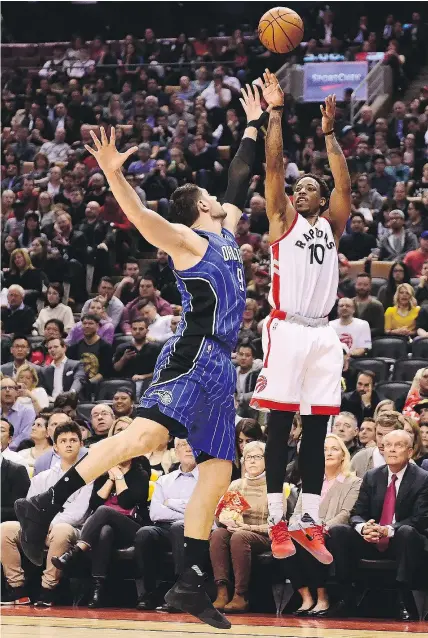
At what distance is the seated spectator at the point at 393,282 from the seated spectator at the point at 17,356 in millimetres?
3890

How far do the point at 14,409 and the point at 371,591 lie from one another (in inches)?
171

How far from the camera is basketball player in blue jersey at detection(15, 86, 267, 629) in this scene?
238 inches

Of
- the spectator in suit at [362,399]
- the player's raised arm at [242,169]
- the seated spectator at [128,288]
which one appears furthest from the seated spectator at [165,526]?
the seated spectator at [128,288]

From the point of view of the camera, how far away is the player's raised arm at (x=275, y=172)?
6.66 metres

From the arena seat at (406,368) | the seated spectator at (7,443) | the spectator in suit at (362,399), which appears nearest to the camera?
the seated spectator at (7,443)

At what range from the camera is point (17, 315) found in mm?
14664

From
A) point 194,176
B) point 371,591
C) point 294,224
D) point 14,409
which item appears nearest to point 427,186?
point 194,176

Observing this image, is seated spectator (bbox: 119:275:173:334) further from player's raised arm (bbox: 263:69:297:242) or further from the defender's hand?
the defender's hand

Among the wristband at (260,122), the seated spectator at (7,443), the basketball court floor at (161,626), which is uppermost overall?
the wristband at (260,122)

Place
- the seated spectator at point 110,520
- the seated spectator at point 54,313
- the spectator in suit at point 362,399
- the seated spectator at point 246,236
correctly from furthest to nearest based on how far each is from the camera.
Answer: the seated spectator at point 246,236
the seated spectator at point 54,313
the spectator in suit at point 362,399
the seated spectator at point 110,520

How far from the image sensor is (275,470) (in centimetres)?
675

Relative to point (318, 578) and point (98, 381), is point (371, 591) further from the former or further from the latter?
point (98, 381)

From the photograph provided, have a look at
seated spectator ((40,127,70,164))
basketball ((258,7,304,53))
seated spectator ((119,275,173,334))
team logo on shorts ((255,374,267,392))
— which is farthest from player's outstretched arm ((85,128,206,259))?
seated spectator ((40,127,70,164))

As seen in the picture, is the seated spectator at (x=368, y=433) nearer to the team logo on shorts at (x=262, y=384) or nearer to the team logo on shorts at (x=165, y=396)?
the team logo on shorts at (x=262, y=384)
